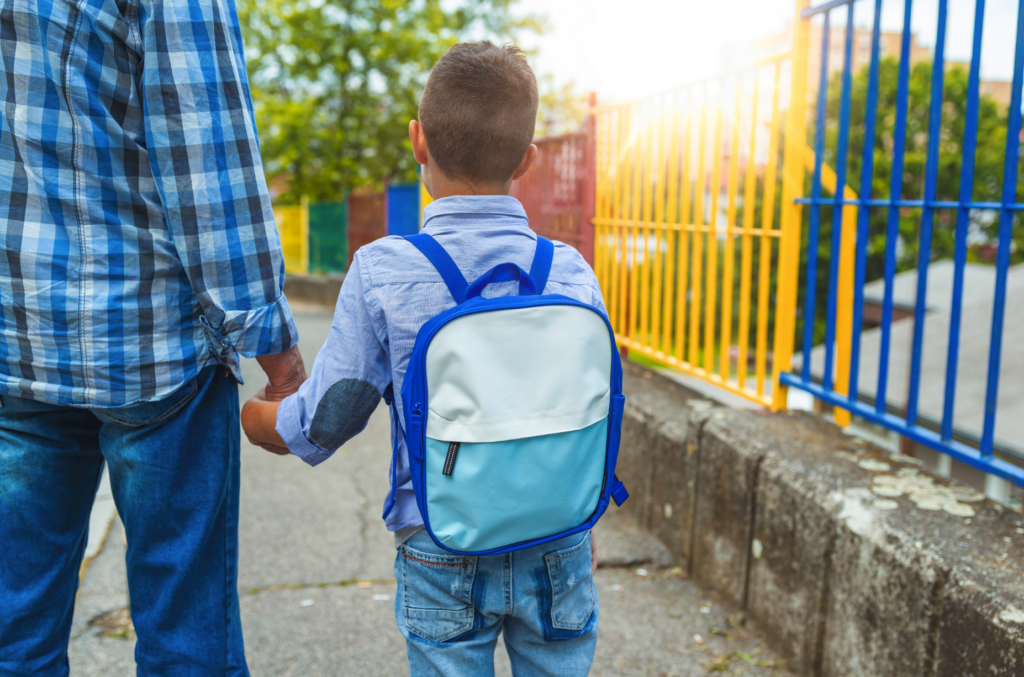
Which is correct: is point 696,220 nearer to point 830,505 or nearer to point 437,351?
point 830,505

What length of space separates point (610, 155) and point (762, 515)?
2487mm

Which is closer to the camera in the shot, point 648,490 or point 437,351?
point 437,351

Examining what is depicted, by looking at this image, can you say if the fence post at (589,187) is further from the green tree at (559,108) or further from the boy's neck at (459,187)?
the green tree at (559,108)

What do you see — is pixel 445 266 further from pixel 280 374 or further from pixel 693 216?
pixel 693 216

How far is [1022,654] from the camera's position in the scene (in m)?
1.74

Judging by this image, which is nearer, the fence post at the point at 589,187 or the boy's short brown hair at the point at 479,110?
the boy's short brown hair at the point at 479,110

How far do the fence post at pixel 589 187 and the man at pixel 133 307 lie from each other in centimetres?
342

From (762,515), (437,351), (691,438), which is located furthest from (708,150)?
(437,351)

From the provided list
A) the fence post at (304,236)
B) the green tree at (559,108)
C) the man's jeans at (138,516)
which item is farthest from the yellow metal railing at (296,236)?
the man's jeans at (138,516)

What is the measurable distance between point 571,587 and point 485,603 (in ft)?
0.51

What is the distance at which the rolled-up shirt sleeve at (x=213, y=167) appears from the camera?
4.71 ft

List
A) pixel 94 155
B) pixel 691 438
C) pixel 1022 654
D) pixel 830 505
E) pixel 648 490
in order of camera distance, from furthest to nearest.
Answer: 1. pixel 648 490
2. pixel 691 438
3. pixel 830 505
4. pixel 1022 654
5. pixel 94 155

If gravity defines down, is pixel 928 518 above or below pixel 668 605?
above

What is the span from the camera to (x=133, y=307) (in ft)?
4.80
